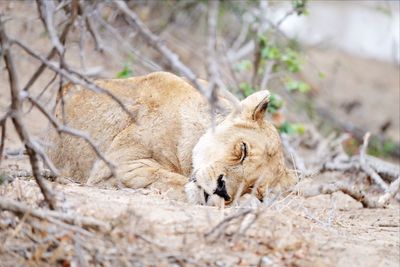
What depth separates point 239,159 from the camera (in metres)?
4.44

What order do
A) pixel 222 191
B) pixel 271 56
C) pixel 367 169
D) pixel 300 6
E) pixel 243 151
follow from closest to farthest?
1. pixel 222 191
2. pixel 243 151
3. pixel 367 169
4. pixel 271 56
5. pixel 300 6

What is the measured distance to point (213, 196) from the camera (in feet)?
14.2

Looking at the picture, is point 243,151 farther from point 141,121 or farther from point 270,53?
point 270,53

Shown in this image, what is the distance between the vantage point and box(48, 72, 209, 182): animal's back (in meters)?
4.74

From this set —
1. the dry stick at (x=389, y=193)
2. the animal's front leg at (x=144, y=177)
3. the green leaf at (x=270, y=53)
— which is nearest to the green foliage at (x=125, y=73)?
the green leaf at (x=270, y=53)

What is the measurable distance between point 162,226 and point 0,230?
2.34 ft

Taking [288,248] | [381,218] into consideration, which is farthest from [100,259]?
[381,218]

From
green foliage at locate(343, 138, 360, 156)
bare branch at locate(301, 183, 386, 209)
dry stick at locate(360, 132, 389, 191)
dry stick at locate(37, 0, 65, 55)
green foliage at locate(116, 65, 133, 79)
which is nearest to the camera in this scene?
dry stick at locate(37, 0, 65, 55)

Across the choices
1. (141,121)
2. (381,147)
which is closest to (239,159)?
(141,121)

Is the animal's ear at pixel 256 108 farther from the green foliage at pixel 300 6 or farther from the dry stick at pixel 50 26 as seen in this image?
the green foliage at pixel 300 6

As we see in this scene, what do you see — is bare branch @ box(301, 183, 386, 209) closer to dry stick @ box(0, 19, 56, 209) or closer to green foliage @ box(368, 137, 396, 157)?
dry stick @ box(0, 19, 56, 209)

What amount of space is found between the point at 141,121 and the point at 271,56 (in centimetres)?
285

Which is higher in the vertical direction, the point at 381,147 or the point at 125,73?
the point at 125,73

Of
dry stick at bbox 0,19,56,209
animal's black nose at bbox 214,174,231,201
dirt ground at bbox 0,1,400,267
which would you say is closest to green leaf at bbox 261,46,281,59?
dirt ground at bbox 0,1,400,267
